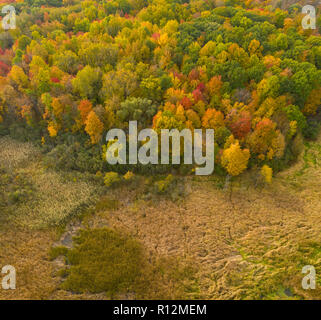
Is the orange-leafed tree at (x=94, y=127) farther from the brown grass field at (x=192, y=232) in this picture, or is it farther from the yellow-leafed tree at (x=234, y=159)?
the yellow-leafed tree at (x=234, y=159)

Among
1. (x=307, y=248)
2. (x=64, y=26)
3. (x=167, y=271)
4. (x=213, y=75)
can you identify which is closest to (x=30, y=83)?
(x=64, y=26)

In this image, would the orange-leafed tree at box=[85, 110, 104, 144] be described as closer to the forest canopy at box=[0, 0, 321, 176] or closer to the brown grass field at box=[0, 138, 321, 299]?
the forest canopy at box=[0, 0, 321, 176]

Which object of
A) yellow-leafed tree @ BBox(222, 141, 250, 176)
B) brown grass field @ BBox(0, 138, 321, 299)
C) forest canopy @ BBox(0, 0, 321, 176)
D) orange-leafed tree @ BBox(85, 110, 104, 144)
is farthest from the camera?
forest canopy @ BBox(0, 0, 321, 176)

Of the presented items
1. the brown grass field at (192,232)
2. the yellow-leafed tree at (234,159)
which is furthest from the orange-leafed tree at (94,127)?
the yellow-leafed tree at (234,159)

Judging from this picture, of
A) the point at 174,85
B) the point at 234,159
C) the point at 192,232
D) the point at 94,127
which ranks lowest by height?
the point at 192,232

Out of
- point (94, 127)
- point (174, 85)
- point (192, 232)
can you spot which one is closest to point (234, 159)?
point (192, 232)

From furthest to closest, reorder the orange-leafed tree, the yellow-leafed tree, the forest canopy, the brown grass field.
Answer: the forest canopy, the orange-leafed tree, the yellow-leafed tree, the brown grass field

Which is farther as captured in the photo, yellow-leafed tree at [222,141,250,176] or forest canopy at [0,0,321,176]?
forest canopy at [0,0,321,176]

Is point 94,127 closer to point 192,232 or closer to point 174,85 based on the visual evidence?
point 174,85

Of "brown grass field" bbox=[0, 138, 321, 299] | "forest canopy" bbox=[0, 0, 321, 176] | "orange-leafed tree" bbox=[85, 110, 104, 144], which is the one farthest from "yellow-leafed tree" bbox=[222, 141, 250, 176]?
"orange-leafed tree" bbox=[85, 110, 104, 144]
